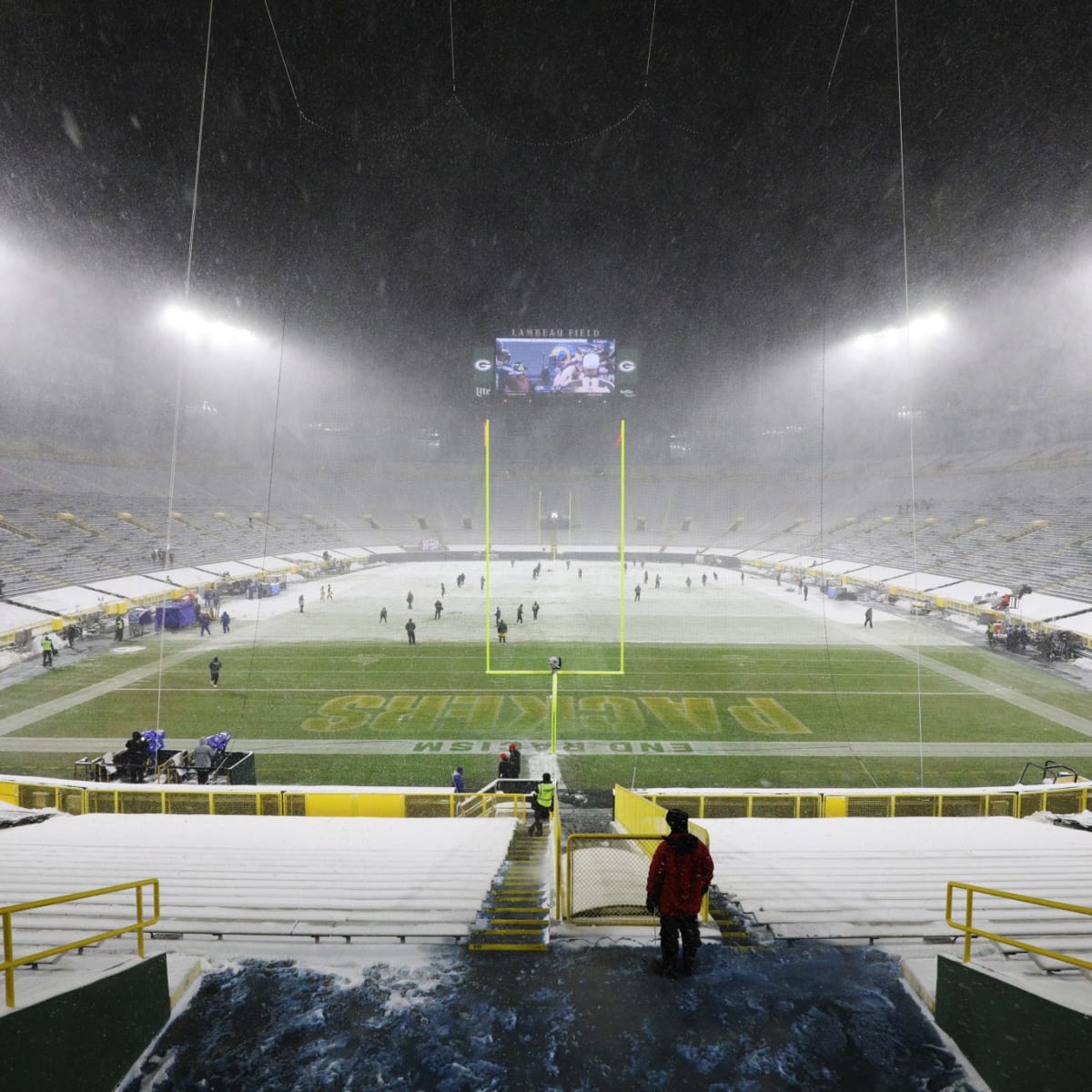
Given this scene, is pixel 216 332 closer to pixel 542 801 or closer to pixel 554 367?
pixel 554 367

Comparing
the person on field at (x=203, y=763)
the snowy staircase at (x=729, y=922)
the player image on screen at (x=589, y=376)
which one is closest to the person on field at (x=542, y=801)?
the snowy staircase at (x=729, y=922)

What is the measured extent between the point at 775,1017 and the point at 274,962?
2584mm

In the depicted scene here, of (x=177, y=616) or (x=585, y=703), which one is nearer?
(x=585, y=703)

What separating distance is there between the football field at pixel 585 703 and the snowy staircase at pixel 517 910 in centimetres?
451

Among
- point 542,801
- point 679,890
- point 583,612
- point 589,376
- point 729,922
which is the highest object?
point 589,376

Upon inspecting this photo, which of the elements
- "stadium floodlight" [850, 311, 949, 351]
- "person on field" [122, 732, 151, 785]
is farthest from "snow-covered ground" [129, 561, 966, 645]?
"stadium floodlight" [850, 311, 949, 351]

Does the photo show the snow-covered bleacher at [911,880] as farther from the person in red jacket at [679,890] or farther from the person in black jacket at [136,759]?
the person in black jacket at [136,759]

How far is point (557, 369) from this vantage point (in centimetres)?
4662

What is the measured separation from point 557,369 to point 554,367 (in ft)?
1.02

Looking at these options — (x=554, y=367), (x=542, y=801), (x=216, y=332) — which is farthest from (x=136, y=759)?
(x=554, y=367)

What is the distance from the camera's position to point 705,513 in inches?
2201

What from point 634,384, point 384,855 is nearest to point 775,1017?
point 384,855

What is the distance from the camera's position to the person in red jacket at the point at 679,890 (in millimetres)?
3262

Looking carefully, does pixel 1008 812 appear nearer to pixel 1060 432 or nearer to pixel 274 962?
pixel 274 962
